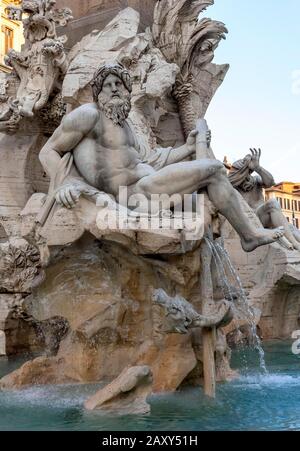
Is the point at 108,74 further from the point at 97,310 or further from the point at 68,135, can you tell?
the point at 97,310

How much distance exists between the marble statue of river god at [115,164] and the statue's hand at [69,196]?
0.11 m

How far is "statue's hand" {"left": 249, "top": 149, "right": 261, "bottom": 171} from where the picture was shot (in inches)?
353

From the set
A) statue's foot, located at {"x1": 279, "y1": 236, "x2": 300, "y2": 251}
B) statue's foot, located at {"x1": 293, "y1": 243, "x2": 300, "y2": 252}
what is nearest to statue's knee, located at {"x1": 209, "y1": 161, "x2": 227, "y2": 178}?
statue's foot, located at {"x1": 279, "y1": 236, "x2": 300, "y2": 251}

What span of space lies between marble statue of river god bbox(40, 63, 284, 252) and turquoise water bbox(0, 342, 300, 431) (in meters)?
1.26

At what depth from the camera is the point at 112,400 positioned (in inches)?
171

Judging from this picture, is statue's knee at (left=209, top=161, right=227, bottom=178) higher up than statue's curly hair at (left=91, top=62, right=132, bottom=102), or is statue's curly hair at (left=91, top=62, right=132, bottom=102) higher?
statue's curly hair at (left=91, top=62, right=132, bottom=102)

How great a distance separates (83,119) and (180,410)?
2.49 metres

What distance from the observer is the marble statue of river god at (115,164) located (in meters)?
5.11

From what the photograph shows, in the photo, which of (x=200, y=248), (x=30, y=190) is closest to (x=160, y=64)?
(x=30, y=190)

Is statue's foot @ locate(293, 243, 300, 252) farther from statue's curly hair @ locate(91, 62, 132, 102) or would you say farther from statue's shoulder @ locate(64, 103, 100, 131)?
statue's shoulder @ locate(64, 103, 100, 131)

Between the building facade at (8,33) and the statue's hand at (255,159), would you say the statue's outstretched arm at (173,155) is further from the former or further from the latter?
the building facade at (8,33)

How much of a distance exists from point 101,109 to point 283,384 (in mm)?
2900
